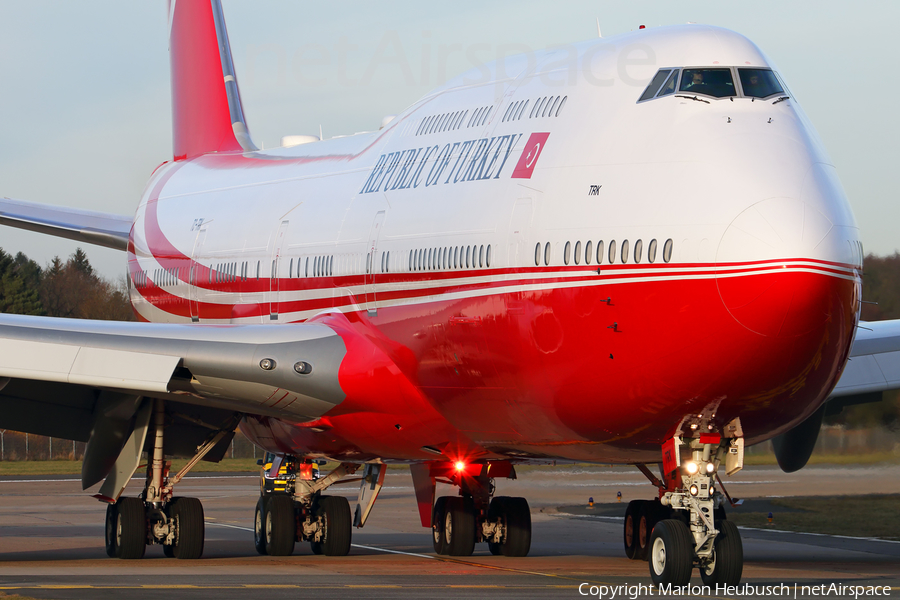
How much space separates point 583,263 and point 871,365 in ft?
22.0

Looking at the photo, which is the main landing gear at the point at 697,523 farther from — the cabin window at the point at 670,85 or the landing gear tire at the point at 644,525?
the landing gear tire at the point at 644,525

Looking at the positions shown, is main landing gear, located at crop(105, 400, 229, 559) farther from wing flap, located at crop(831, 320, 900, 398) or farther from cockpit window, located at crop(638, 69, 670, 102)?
cockpit window, located at crop(638, 69, 670, 102)

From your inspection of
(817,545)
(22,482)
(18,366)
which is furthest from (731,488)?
(18,366)

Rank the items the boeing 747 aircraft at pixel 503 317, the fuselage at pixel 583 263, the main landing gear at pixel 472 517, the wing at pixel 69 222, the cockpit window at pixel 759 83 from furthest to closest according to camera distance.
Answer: the wing at pixel 69 222 → the main landing gear at pixel 472 517 → the cockpit window at pixel 759 83 → the boeing 747 aircraft at pixel 503 317 → the fuselage at pixel 583 263

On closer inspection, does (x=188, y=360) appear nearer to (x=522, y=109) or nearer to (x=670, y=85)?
(x=522, y=109)

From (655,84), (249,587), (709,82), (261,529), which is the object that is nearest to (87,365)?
(249,587)

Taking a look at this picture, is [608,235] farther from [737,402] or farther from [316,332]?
[316,332]

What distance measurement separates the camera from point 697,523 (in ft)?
43.8

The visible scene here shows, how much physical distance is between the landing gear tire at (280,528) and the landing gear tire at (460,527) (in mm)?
2377

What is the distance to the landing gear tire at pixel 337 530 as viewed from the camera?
69.8 ft

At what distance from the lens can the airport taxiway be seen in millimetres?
15328

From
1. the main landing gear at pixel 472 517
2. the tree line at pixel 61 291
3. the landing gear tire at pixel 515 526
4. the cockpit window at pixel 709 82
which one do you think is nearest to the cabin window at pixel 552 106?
the cockpit window at pixel 709 82

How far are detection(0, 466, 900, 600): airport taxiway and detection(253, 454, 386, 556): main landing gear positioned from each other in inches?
13.6

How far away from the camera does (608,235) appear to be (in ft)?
43.7
